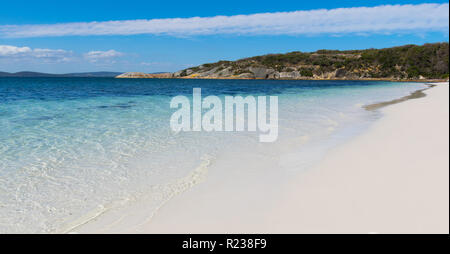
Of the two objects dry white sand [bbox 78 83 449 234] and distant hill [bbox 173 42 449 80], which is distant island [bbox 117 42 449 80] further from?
dry white sand [bbox 78 83 449 234]

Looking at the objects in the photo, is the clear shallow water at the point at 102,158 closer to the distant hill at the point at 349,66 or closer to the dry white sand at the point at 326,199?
the dry white sand at the point at 326,199

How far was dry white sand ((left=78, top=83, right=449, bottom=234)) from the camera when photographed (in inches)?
130

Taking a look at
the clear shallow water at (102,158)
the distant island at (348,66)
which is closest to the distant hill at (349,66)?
the distant island at (348,66)

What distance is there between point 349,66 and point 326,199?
356ft

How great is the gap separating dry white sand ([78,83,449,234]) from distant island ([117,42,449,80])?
299 ft

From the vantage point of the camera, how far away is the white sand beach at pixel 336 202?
3.29 metres

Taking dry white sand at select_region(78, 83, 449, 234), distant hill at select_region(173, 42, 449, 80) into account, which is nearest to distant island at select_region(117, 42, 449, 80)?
distant hill at select_region(173, 42, 449, 80)

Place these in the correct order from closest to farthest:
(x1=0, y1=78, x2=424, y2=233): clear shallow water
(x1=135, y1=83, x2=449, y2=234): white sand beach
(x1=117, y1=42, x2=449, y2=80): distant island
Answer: (x1=135, y1=83, x2=449, y2=234): white sand beach, (x1=0, y1=78, x2=424, y2=233): clear shallow water, (x1=117, y1=42, x2=449, y2=80): distant island

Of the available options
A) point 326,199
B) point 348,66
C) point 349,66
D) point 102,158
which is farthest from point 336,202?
point 349,66

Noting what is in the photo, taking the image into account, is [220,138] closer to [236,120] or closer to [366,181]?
[236,120]

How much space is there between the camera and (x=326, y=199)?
3.91 m

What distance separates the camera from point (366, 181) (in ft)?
14.6

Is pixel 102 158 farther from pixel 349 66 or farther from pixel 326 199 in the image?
pixel 349 66
